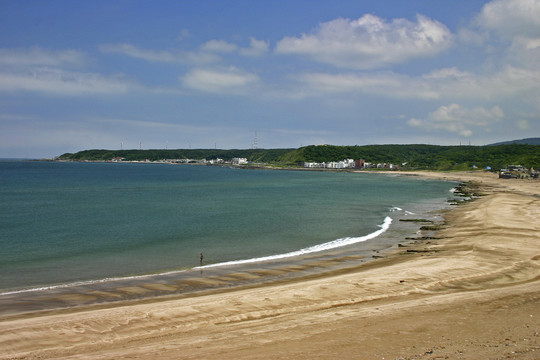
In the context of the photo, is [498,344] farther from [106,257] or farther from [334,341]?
[106,257]

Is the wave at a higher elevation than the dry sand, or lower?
lower

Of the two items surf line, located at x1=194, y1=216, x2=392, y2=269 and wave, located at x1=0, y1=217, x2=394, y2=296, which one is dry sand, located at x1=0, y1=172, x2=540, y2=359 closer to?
wave, located at x1=0, y1=217, x2=394, y2=296

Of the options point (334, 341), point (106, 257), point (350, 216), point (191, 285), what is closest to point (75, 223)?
point (106, 257)

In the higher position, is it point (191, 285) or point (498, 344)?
point (498, 344)

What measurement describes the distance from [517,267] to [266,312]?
16257 millimetres

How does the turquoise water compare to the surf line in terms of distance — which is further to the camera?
the surf line

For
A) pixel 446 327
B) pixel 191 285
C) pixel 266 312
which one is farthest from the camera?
pixel 191 285

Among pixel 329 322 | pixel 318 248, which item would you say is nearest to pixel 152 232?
pixel 318 248

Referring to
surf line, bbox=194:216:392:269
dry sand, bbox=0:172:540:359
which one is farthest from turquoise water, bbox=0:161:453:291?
dry sand, bbox=0:172:540:359

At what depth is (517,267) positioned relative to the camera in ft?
76.2

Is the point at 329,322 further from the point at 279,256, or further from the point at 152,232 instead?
the point at 152,232

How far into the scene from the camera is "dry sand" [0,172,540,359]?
40.0 feet

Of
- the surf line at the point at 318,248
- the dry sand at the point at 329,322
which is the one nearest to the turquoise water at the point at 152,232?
the surf line at the point at 318,248

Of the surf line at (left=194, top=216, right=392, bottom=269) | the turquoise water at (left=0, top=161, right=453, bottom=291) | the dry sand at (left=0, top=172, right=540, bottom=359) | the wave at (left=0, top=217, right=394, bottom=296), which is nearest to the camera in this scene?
the dry sand at (left=0, top=172, right=540, bottom=359)
